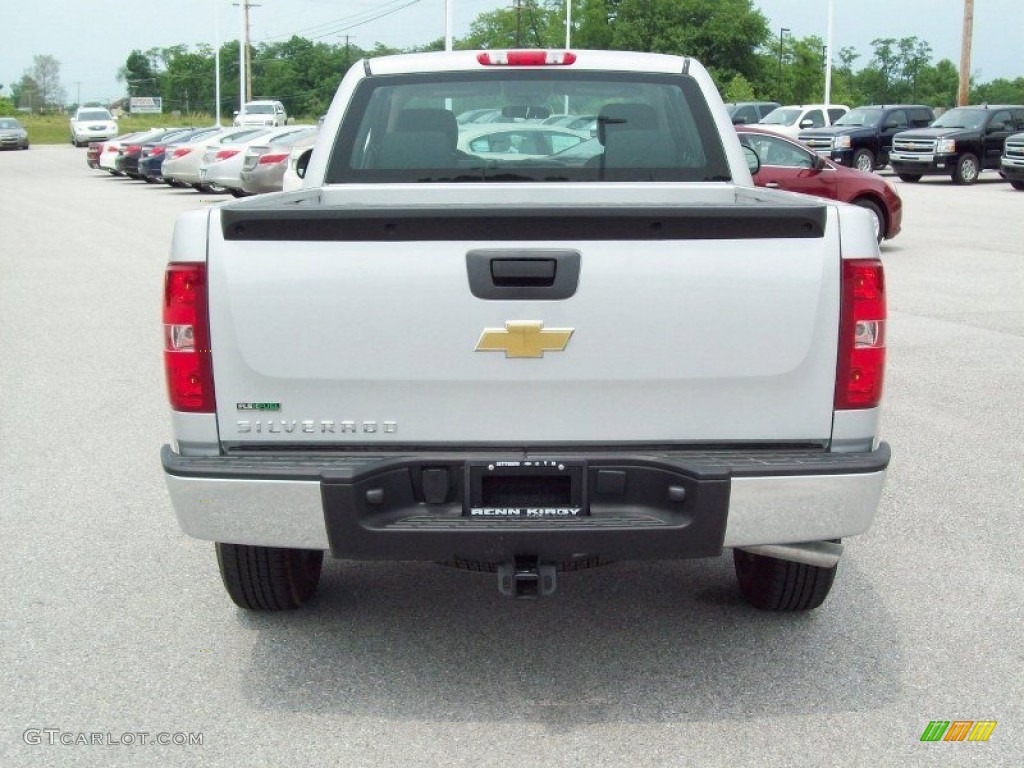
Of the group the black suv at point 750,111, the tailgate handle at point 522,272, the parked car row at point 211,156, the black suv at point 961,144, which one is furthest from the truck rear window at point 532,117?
the black suv at point 750,111

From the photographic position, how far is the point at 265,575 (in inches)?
182

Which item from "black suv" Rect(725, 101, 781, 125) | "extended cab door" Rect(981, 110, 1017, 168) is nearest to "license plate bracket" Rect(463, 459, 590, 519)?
"extended cab door" Rect(981, 110, 1017, 168)

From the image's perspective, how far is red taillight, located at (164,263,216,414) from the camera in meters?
3.86

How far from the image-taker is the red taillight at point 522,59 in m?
5.78

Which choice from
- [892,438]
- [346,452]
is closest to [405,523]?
[346,452]

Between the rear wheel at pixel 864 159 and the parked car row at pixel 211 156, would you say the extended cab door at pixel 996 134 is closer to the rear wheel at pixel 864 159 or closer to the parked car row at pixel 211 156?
the rear wheel at pixel 864 159

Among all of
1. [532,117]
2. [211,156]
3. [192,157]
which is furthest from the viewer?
[192,157]

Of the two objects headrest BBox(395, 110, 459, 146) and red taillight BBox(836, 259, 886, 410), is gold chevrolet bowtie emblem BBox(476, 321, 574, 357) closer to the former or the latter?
red taillight BBox(836, 259, 886, 410)

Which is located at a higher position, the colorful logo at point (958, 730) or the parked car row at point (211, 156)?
the parked car row at point (211, 156)

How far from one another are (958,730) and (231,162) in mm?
28049

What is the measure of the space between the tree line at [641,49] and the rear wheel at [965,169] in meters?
49.0

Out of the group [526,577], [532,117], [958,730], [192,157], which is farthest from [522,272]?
[192,157]

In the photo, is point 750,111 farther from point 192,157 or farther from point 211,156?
point 211,156

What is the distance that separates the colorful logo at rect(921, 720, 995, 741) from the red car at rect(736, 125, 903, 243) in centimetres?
1415
